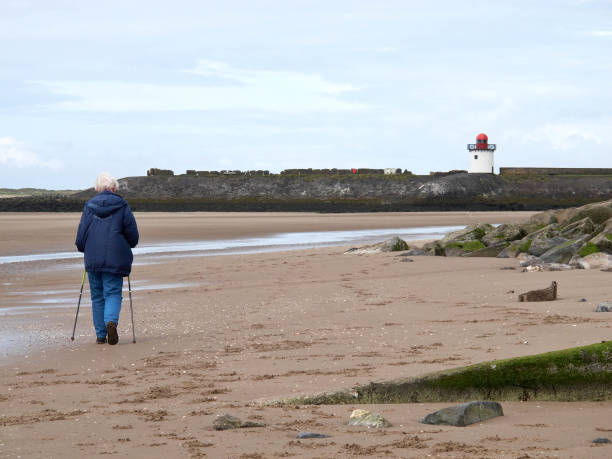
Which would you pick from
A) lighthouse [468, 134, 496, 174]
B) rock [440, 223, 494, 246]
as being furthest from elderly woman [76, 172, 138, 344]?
lighthouse [468, 134, 496, 174]

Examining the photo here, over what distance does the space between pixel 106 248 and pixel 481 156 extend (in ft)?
329

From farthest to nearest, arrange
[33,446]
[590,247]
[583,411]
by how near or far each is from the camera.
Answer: [590,247] → [583,411] → [33,446]

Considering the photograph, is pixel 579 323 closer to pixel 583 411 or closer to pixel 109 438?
pixel 583 411

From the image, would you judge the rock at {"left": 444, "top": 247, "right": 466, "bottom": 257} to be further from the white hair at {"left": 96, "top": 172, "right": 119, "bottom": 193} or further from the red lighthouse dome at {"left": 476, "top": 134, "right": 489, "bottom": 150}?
the red lighthouse dome at {"left": 476, "top": 134, "right": 489, "bottom": 150}

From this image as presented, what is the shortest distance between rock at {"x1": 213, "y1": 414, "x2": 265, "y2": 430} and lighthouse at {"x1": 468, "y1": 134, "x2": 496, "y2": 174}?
339 ft

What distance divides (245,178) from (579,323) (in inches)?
3965

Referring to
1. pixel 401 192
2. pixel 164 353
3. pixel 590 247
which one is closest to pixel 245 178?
pixel 401 192

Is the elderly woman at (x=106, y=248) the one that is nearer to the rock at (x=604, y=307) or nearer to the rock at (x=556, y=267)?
the rock at (x=604, y=307)

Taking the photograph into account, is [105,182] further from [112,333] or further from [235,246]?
[235,246]

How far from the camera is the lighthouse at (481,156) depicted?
4186 inches

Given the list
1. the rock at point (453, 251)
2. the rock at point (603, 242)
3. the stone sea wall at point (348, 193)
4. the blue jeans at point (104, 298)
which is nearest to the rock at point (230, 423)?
the blue jeans at point (104, 298)

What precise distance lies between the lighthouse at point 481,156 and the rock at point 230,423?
103425mm

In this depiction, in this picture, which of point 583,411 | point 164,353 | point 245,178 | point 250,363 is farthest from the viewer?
point 245,178

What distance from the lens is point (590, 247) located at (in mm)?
16844
